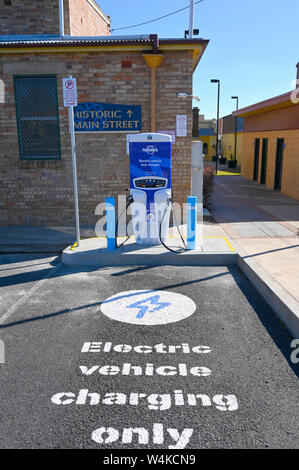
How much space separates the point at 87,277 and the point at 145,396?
348cm

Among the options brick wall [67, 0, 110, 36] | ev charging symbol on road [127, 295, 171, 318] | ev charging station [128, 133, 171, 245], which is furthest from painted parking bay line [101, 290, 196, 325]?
brick wall [67, 0, 110, 36]

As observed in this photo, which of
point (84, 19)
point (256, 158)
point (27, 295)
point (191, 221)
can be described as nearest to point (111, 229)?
point (191, 221)

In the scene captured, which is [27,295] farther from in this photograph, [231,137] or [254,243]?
[231,137]

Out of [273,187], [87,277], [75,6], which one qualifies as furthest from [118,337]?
[273,187]

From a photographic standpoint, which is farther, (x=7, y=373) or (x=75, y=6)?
(x=75, y=6)

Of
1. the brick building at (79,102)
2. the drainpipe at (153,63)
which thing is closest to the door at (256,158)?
the brick building at (79,102)

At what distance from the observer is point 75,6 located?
42.1 feet

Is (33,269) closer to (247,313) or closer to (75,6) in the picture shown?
(247,313)

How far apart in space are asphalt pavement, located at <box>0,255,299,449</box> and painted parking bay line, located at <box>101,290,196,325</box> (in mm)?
15

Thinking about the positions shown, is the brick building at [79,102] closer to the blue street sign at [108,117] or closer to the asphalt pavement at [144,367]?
the blue street sign at [108,117]

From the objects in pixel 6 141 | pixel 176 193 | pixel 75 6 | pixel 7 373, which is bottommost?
pixel 7 373

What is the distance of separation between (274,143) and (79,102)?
438 inches

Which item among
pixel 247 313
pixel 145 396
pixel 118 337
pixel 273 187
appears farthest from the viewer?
pixel 273 187

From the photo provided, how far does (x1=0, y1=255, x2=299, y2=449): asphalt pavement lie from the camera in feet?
10.4
